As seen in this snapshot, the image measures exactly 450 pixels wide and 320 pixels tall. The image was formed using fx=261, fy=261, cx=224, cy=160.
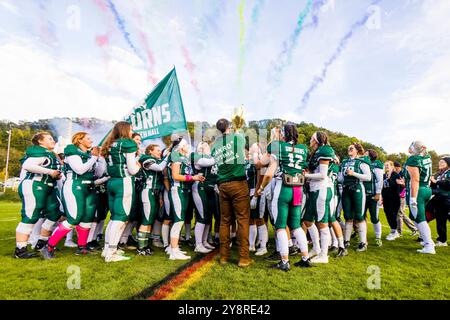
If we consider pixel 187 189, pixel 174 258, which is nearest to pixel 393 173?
pixel 187 189

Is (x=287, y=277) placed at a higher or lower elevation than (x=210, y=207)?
lower

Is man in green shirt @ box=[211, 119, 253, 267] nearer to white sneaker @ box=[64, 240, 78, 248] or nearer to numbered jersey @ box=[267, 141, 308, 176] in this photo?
numbered jersey @ box=[267, 141, 308, 176]

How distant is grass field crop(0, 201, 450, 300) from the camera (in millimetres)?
3504

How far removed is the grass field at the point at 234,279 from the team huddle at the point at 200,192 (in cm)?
33

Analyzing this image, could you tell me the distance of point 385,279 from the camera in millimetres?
4234

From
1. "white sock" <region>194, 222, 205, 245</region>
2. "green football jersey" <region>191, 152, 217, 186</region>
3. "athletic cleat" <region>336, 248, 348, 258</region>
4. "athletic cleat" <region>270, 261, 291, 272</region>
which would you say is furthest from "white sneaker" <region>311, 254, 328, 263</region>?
"green football jersey" <region>191, 152, 217, 186</region>

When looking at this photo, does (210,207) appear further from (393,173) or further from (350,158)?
(393,173)

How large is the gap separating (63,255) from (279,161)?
4838 mm

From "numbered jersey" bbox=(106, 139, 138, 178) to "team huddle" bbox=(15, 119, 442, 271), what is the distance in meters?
0.02

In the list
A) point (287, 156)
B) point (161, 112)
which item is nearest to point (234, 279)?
point (287, 156)

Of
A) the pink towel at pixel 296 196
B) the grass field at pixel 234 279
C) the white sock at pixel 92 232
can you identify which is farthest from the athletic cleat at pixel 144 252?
the pink towel at pixel 296 196

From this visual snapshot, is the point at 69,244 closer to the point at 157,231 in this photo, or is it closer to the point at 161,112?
the point at 157,231
